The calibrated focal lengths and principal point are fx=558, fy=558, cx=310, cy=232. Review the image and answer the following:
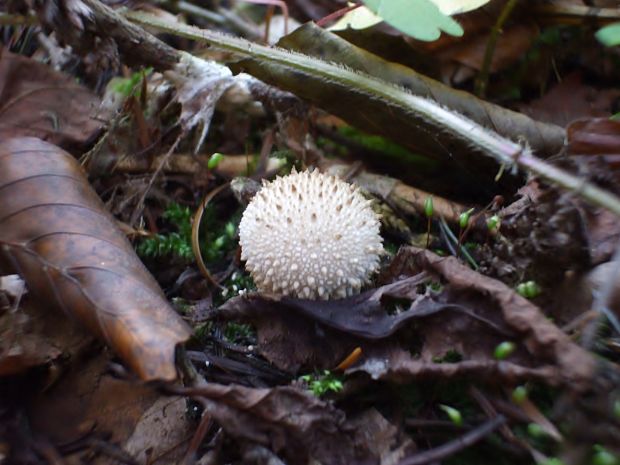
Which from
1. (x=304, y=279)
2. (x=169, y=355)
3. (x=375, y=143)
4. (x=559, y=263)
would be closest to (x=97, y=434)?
(x=169, y=355)

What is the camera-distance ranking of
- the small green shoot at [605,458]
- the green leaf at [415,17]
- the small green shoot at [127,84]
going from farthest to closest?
the small green shoot at [127,84]
the green leaf at [415,17]
the small green shoot at [605,458]

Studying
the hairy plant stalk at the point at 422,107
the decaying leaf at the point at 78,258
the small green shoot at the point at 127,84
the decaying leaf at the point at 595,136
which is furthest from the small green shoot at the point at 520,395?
the small green shoot at the point at 127,84

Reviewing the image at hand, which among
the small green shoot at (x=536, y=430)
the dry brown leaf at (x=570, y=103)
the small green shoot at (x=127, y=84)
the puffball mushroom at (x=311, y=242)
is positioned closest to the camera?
the small green shoot at (x=536, y=430)

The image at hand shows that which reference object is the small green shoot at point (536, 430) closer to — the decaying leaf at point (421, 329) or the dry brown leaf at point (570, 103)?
the decaying leaf at point (421, 329)

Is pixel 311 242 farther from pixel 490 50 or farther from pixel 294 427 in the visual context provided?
pixel 490 50

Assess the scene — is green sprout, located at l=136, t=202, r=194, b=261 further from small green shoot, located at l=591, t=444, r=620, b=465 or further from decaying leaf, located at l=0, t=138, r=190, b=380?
small green shoot, located at l=591, t=444, r=620, b=465

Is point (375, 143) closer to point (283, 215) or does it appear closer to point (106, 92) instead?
point (283, 215)

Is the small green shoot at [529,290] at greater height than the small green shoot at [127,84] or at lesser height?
lesser
